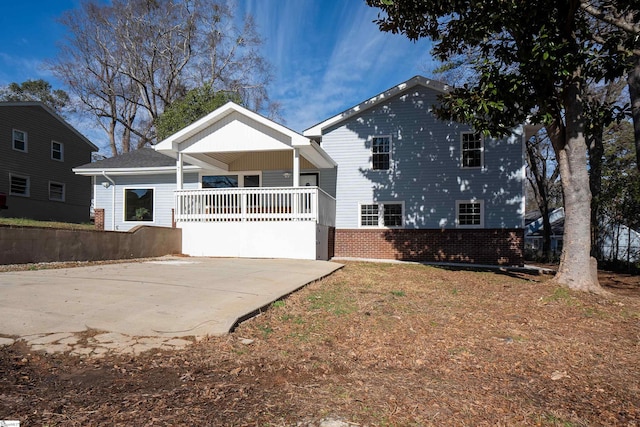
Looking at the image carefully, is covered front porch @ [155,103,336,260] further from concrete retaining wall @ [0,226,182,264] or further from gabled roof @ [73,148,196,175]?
gabled roof @ [73,148,196,175]

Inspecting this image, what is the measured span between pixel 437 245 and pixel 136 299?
11311mm

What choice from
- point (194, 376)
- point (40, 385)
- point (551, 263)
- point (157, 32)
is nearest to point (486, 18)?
point (194, 376)

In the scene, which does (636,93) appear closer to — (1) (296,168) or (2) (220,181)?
(1) (296,168)

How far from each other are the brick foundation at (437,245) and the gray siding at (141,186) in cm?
702

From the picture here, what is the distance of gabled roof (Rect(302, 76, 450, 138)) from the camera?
14.4 meters

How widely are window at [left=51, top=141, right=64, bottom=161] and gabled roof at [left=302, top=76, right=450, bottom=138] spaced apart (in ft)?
54.9

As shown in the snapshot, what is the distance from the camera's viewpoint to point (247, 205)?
1241 cm

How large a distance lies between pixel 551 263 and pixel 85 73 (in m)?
32.5

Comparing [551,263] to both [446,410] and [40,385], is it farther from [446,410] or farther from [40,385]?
[40,385]

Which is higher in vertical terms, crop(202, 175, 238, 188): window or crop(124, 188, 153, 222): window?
crop(202, 175, 238, 188): window

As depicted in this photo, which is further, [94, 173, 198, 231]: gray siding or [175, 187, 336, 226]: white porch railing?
[94, 173, 198, 231]: gray siding

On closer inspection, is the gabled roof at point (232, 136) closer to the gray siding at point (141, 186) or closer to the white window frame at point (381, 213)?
the white window frame at point (381, 213)

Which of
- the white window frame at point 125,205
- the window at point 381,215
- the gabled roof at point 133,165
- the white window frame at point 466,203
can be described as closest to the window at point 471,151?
the white window frame at point 466,203

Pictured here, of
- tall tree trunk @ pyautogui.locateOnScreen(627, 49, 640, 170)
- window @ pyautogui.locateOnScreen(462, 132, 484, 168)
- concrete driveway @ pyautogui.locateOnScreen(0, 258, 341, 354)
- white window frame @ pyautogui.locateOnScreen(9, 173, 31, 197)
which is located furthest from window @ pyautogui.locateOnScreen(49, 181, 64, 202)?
tall tree trunk @ pyautogui.locateOnScreen(627, 49, 640, 170)
